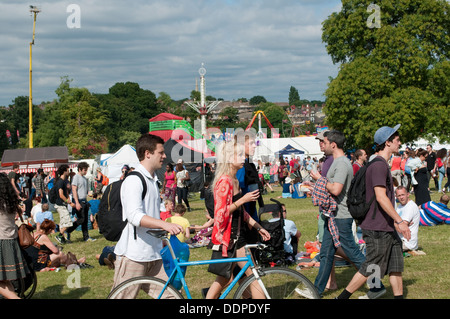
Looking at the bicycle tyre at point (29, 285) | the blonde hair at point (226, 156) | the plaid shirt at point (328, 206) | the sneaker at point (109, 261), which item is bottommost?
the sneaker at point (109, 261)

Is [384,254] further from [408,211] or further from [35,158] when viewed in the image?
[35,158]

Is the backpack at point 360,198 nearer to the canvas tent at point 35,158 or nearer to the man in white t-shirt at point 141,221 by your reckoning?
the man in white t-shirt at point 141,221

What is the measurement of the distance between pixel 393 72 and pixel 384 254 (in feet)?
111


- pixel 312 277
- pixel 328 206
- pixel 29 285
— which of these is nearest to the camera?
pixel 328 206

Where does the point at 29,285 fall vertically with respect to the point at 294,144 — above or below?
below

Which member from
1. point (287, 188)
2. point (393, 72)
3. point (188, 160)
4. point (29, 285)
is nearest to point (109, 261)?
point (29, 285)

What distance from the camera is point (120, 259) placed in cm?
463

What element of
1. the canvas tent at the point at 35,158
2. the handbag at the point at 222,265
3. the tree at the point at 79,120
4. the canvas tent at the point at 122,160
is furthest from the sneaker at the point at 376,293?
the tree at the point at 79,120

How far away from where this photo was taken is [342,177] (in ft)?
21.0

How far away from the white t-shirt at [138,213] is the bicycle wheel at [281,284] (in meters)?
0.81

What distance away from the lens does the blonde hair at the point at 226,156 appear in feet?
17.3

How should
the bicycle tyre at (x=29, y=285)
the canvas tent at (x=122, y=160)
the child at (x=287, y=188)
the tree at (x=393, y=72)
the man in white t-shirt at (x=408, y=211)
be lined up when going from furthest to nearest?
the tree at (x=393, y=72) → the canvas tent at (x=122, y=160) → the child at (x=287, y=188) → the man in white t-shirt at (x=408, y=211) → the bicycle tyre at (x=29, y=285)

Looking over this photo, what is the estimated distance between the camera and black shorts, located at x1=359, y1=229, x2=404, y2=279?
561 centimetres
